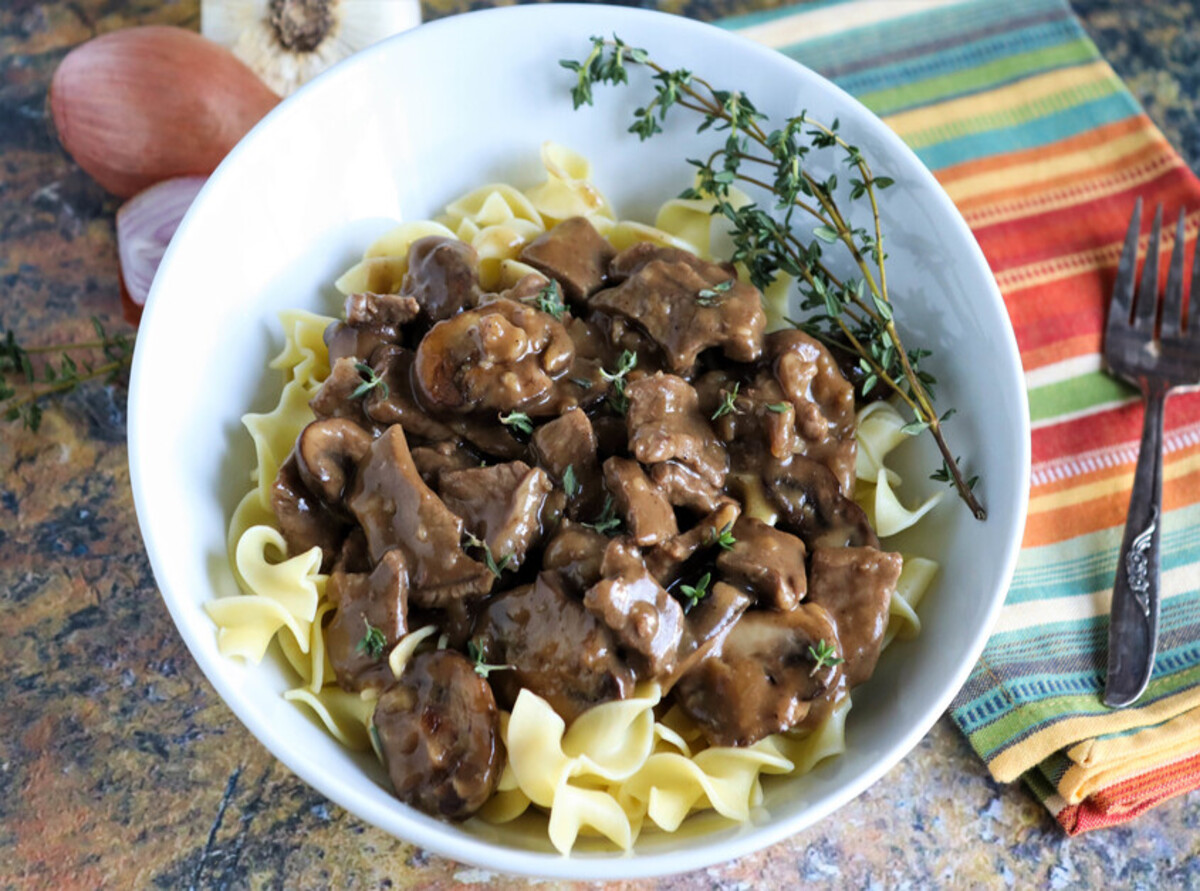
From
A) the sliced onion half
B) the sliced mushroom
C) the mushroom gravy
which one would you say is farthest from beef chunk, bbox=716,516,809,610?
the sliced onion half

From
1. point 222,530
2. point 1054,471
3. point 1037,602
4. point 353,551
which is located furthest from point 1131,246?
point 222,530

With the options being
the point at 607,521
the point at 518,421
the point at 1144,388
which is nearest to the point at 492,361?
the point at 518,421

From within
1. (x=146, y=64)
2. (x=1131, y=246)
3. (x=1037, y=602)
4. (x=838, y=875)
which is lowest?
(x=838, y=875)

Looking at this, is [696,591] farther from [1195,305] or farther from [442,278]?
[1195,305]

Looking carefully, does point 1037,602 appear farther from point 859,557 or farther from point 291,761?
point 291,761

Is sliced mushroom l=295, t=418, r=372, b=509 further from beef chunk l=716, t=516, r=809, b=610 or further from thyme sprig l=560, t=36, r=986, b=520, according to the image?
thyme sprig l=560, t=36, r=986, b=520

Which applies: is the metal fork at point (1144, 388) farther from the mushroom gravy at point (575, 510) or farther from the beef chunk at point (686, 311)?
the beef chunk at point (686, 311)
